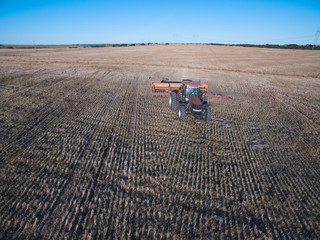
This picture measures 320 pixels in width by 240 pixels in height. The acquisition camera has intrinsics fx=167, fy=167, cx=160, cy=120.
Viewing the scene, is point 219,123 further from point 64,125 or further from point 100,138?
point 64,125

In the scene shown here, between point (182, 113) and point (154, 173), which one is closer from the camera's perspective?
point (154, 173)

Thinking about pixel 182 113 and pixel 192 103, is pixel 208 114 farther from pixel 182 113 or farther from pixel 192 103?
pixel 182 113

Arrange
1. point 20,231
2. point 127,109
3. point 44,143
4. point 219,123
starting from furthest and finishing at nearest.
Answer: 1. point 127,109
2. point 219,123
3. point 44,143
4. point 20,231

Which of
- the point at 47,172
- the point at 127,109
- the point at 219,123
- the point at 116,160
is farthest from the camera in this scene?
the point at 127,109

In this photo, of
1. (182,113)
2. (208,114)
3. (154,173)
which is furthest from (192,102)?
(154,173)

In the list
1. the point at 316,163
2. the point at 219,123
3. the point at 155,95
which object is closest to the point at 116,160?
the point at 219,123

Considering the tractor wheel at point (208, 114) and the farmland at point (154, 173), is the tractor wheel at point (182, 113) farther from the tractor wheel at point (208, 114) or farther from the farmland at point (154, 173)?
the tractor wheel at point (208, 114)

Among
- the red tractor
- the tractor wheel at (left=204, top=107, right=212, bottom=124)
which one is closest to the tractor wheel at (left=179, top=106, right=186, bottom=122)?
the red tractor

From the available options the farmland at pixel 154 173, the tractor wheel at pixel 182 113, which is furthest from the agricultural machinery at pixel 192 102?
the farmland at pixel 154 173
